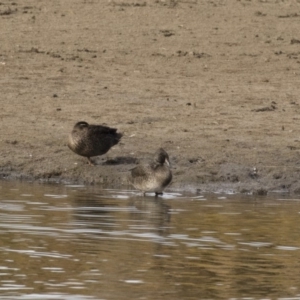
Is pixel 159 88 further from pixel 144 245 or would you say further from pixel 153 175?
pixel 144 245

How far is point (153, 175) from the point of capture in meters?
11.9

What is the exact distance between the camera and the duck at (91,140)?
43.3ft

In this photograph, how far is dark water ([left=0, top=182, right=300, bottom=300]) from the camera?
24.2 feet

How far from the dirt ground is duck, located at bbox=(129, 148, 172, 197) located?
1.84 feet

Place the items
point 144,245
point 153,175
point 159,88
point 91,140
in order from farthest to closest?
point 159,88 < point 91,140 < point 153,175 < point 144,245

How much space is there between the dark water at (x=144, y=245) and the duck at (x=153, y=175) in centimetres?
13

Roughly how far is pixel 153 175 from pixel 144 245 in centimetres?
307

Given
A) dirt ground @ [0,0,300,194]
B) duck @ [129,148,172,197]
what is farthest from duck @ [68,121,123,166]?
duck @ [129,148,172,197]

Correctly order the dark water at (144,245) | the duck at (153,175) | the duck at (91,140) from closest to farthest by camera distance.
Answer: the dark water at (144,245)
the duck at (153,175)
the duck at (91,140)

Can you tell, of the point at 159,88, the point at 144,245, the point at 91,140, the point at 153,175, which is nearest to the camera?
the point at 144,245

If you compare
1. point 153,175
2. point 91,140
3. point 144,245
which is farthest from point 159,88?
point 144,245

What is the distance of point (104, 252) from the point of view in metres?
8.56

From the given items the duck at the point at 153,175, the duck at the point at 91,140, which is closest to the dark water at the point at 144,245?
the duck at the point at 153,175

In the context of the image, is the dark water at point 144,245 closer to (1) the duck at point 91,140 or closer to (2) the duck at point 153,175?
(2) the duck at point 153,175
